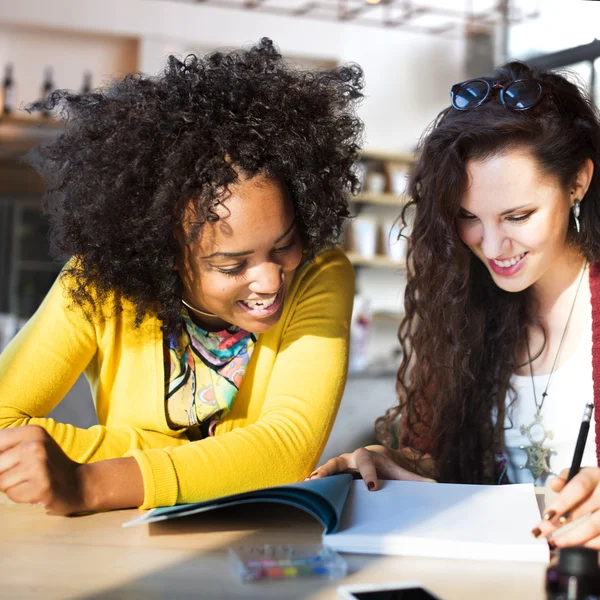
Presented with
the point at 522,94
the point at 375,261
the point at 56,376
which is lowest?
the point at 56,376

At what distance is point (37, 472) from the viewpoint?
2.57 ft

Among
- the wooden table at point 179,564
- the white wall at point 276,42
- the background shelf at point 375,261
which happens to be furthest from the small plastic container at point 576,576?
the background shelf at point 375,261

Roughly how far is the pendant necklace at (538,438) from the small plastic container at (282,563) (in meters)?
0.68

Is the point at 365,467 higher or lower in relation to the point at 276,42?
lower

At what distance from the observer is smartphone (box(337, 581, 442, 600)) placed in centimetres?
58

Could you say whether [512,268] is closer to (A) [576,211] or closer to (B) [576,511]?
(A) [576,211]

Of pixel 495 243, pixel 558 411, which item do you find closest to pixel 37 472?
pixel 495 243

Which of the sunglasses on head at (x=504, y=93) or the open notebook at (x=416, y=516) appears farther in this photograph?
the sunglasses on head at (x=504, y=93)

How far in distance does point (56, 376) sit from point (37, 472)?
0.32 m

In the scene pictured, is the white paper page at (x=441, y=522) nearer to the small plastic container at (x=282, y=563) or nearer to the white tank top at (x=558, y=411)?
the small plastic container at (x=282, y=563)

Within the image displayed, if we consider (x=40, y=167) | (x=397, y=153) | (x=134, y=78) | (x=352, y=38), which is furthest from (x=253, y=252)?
(x=352, y=38)

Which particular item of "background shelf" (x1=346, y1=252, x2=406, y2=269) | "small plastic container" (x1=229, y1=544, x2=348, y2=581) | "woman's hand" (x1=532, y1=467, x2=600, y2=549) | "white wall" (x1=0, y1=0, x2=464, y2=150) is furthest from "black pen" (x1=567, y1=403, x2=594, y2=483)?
"white wall" (x1=0, y1=0, x2=464, y2=150)

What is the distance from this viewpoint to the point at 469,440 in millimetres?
1299

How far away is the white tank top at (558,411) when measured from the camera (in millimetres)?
1273
